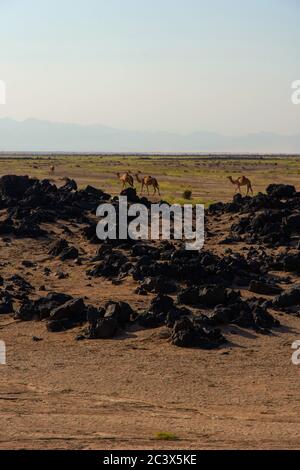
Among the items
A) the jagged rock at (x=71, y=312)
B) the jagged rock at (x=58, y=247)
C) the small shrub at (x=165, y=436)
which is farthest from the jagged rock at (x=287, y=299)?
the jagged rock at (x=58, y=247)

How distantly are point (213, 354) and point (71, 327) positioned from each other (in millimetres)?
4187

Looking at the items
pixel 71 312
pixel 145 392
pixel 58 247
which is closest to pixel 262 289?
pixel 71 312

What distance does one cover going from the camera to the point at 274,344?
18109 millimetres

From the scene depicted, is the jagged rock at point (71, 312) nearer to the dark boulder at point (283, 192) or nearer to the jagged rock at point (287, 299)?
the jagged rock at point (287, 299)

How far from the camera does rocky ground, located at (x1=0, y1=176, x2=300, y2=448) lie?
1212 centimetres

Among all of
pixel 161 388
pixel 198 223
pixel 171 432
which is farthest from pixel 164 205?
pixel 171 432

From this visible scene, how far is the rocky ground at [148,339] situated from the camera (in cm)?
1212

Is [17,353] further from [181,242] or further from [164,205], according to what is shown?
[164,205]

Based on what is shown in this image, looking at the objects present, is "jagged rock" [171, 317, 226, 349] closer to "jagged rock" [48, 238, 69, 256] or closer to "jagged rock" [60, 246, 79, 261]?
"jagged rock" [60, 246, 79, 261]

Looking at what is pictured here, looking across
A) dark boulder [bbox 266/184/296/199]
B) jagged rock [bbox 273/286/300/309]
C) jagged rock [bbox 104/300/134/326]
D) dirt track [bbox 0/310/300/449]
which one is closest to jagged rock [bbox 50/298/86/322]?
dirt track [bbox 0/310/300/449]

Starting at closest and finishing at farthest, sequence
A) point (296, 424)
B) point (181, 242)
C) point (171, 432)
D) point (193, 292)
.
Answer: point (171, 432) → point (296, 424) → point (193, 292) → point (181, 242)

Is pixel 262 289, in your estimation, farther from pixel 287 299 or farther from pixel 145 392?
pixel 145 392

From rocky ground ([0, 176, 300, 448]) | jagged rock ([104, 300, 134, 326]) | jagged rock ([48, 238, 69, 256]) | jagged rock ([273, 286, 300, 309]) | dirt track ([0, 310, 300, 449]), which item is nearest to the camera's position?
dirt track ([0, 310, 300, 449])
